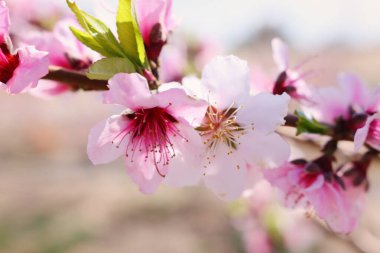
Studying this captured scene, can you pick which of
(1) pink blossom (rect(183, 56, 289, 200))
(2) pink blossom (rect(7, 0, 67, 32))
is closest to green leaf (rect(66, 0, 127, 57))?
(1) pink blossom (rect(183, 56, 289, 200))

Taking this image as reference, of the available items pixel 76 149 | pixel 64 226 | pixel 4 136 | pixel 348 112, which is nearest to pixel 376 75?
pixel 76 149

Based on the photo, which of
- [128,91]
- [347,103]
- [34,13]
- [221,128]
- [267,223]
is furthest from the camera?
[267,223]

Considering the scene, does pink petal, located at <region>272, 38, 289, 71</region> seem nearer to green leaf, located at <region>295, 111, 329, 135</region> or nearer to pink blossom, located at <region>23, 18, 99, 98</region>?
green leaf, located at <region>295, 111, 329, 135</region>

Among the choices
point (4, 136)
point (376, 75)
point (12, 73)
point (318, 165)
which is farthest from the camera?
point (376, 75)

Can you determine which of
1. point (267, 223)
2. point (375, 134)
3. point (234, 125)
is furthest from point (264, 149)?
point (267, 223)

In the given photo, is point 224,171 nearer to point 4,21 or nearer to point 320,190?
point 320,190

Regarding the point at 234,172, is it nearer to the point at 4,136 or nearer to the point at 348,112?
the point at 348,112

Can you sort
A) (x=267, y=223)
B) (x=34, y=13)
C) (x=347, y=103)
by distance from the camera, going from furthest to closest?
(x=267, y=223) → (x=34, y=13) → (x=347, y=103)
